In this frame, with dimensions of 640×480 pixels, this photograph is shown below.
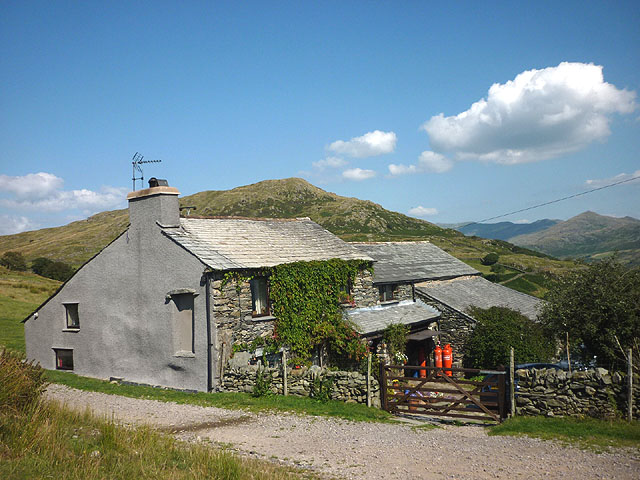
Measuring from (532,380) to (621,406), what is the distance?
2269 mm

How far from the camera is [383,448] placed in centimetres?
1130

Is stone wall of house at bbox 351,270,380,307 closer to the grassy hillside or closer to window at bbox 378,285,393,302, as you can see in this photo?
window at bbox 378,285,393,302

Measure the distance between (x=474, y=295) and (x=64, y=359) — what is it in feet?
80.2

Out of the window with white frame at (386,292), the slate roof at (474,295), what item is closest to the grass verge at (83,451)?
the window with white frame at (386,292)

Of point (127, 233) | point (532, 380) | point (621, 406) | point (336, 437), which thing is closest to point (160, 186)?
point (127, 233)

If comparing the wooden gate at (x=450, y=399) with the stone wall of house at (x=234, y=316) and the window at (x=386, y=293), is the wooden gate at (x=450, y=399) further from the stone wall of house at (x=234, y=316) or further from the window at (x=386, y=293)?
the window at (x=386, y=293)

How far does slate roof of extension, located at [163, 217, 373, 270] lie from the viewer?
19.6m

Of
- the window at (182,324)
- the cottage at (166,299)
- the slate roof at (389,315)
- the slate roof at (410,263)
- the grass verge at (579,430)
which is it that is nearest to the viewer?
the grass verge at (579,430)

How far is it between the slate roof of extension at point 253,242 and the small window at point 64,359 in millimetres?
9380

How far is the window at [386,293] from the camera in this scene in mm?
27344

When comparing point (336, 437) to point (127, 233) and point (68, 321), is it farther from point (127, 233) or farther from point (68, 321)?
point (68, 321)

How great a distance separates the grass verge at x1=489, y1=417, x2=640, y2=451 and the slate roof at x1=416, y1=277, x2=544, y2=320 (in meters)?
14.1

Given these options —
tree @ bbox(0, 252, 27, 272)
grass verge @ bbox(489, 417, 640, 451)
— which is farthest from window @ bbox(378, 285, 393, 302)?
tree @ bbox(0, 252, 27, 272)

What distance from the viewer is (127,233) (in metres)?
21.2
